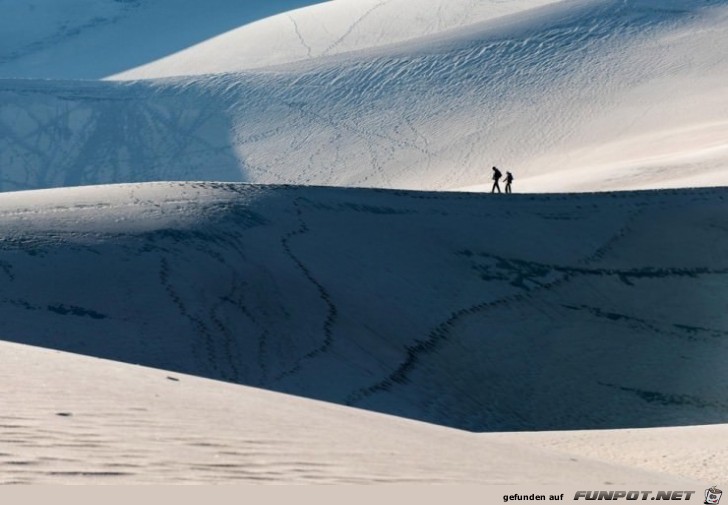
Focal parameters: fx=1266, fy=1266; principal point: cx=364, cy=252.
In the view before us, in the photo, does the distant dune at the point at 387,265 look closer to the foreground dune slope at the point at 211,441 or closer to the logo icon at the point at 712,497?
the foreground dune slope at the point at 211,441

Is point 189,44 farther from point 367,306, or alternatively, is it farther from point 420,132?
→ point 367,306

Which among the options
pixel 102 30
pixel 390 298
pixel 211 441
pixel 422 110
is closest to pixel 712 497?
pixel 211 441

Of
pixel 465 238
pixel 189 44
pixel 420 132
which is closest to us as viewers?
pixel 465 238

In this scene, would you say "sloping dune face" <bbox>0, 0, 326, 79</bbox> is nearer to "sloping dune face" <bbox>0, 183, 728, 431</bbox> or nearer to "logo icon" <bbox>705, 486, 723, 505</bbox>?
"sloping dune face" <bbox>0, 183, 728, 431</bbox>

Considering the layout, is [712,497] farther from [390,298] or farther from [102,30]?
[102,30]

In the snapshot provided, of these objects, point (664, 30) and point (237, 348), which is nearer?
point (237, 348)

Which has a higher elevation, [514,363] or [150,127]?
[150,127]

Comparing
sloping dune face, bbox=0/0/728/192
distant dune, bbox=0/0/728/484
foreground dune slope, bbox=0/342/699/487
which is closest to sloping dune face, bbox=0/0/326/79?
distant dune, bbox=0/0/728/484

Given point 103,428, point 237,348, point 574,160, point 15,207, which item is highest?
point 574,160

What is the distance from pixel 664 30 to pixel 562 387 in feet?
112

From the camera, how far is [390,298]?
55.7 feet

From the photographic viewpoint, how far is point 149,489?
5.05 metres

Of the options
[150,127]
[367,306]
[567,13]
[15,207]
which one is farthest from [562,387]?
[567,13]

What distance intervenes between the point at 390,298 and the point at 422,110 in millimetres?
27788
